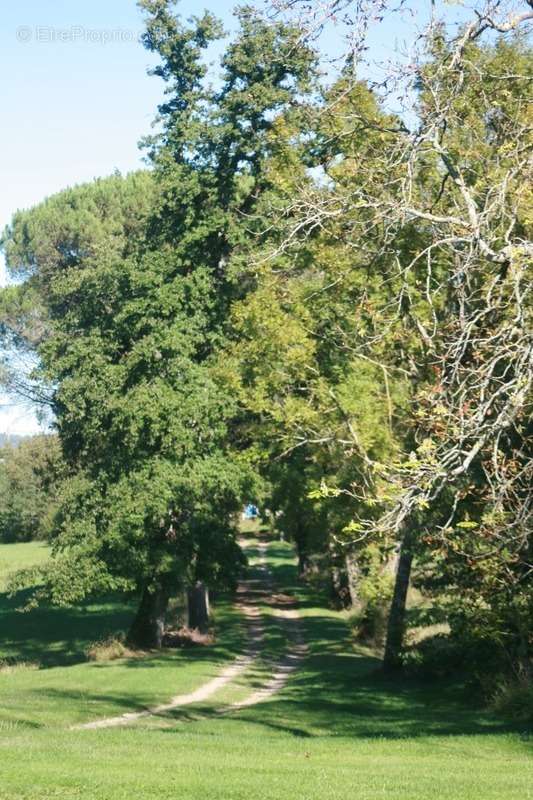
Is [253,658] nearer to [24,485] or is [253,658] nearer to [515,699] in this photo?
[515,699]

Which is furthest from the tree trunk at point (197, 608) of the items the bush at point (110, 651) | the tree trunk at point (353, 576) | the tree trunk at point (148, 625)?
the tree trunk at point (353, 576)

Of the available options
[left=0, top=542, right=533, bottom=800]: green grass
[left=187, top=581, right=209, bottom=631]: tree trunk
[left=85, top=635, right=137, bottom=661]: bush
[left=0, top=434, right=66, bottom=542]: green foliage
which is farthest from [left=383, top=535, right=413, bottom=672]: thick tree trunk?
[left=0, top=434, right=66, bottom=542]: green foliage

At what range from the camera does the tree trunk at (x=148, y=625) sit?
117 feet

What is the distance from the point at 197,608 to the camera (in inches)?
1560

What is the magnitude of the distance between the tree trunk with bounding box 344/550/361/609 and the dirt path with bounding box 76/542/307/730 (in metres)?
2.53

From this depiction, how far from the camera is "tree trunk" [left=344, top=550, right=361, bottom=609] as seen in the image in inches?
1641

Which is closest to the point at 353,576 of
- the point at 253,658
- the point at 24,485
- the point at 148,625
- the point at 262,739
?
the point at 253,658

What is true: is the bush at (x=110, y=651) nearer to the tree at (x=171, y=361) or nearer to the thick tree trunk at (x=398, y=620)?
the tree at (x=171, y=361)

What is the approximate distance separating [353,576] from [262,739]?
83.5 feet

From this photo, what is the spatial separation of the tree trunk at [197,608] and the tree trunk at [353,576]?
535cm

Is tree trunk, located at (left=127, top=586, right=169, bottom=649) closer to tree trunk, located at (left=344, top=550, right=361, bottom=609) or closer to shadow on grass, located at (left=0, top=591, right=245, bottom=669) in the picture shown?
shadow on grass, located at (left=0, top=591, right=245, bottom=669)

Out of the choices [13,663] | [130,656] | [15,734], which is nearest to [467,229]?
[15,734]

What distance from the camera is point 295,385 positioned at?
3008cm

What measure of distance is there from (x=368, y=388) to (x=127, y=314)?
8813 millimetres
